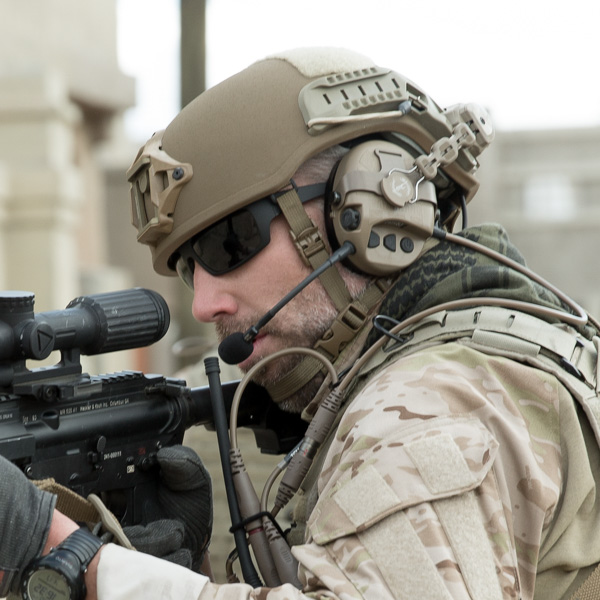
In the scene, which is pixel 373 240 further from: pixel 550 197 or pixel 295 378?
→ pixel 550 197

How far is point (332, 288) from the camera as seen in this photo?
2656 mm

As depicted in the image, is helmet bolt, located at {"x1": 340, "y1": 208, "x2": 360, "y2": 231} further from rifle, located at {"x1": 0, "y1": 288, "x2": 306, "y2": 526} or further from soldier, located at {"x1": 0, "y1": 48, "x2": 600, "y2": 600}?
rifle, located at {"x1": 0, "y1": 288, "x2": 306, "y2": 526}

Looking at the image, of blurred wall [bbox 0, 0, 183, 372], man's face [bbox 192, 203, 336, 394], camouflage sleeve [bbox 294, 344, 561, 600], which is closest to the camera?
camouflage sleeve [bbox 294, 344, 561, 600]

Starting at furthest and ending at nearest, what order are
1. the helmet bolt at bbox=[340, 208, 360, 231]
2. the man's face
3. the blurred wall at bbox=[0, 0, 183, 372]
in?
the blurred wall at bbox=[0, 0, 183, 372]
the man's face
the helmet bolt at bbox=[340, 208, 360, 231]

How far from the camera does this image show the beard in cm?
267

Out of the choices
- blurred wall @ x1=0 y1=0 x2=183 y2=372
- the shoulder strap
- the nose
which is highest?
the shoulder strap

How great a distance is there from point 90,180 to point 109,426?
9.92 m

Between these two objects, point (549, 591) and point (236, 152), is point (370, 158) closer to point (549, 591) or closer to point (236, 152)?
point (236, 152)

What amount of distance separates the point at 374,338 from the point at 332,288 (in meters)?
0.20

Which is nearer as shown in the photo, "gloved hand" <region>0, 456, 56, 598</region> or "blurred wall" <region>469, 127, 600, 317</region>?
"gloved hand" <region>0, 456, 56, 598</region>

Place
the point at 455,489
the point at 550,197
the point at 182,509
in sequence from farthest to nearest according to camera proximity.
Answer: the point at 550,197 < the point at 182,509 < the point at 455,489

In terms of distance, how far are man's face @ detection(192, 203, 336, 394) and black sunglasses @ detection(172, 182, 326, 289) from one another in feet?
0.08

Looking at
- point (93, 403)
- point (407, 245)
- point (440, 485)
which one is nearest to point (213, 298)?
point (93, 403)

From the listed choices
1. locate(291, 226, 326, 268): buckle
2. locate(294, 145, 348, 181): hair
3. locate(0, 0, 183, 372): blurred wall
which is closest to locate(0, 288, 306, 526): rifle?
locate(291, 226, 326, 268): buckle
